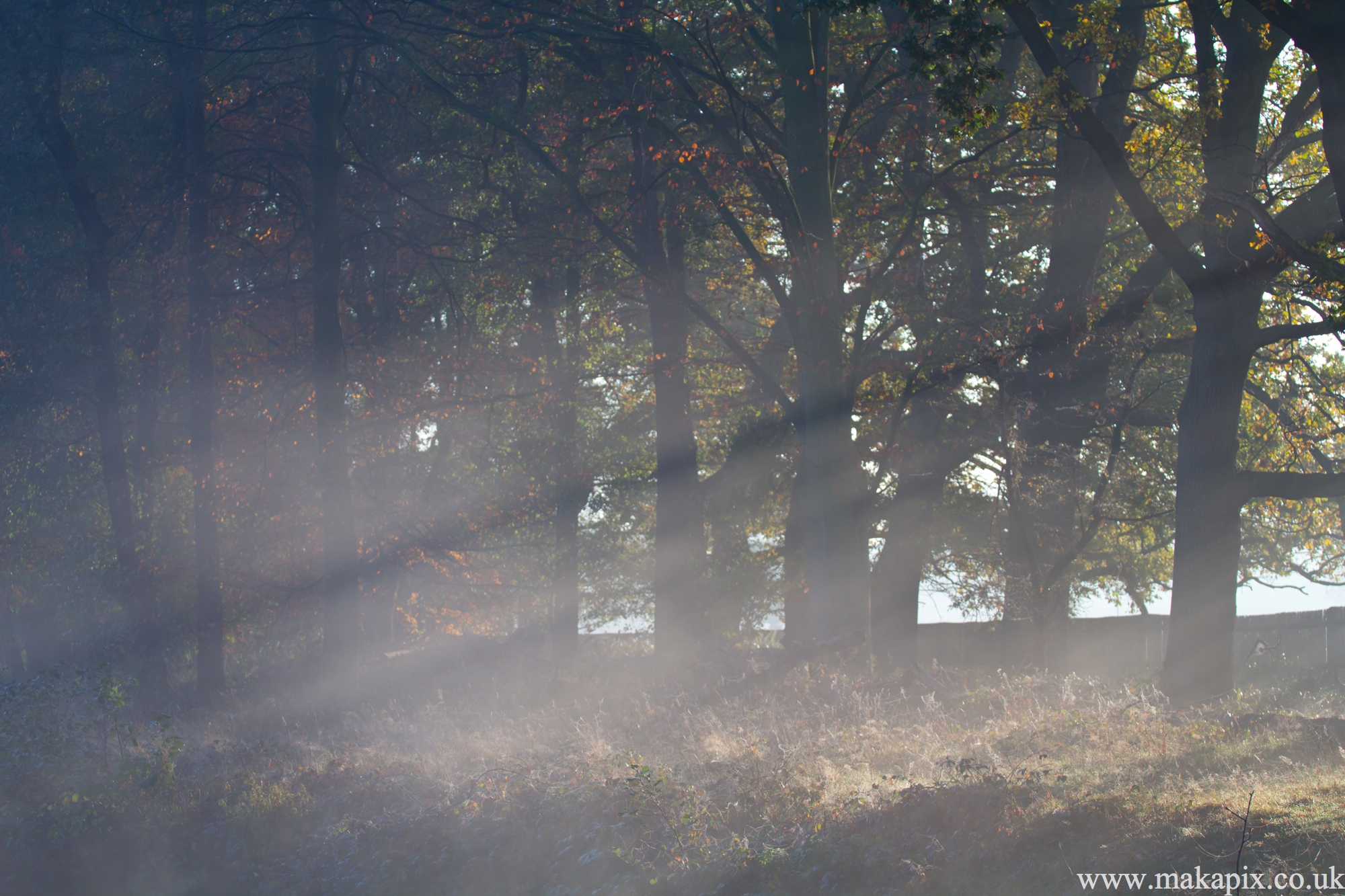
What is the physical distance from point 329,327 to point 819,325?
888 centimetres

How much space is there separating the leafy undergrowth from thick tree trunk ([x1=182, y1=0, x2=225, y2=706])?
16.9 ft

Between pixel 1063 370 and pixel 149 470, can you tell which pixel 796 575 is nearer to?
pixel 1063 370

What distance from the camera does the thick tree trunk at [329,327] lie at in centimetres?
1778

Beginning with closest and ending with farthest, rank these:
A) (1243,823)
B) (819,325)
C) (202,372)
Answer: (1243,823), (819,325), (202,372)

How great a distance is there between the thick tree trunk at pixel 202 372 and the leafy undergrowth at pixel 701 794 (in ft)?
16.9

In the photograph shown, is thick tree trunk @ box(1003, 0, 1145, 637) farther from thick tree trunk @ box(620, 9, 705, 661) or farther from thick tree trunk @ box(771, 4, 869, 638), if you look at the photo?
thick tree trunk @ box(620, 9, 705, 661)

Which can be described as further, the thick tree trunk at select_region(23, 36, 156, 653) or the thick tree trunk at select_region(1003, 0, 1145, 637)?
the thick tree trunk at select_region(23, 36, 156, 653)

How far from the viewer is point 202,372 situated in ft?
62.3

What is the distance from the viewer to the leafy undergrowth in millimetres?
6758

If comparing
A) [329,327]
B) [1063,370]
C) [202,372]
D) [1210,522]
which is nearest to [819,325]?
[1063,370]

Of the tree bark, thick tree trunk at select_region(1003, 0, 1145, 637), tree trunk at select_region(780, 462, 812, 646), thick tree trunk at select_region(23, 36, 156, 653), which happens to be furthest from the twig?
thick tree trunk at select_region(23, 36, 156, 653)

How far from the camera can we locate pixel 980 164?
1755 centimetres

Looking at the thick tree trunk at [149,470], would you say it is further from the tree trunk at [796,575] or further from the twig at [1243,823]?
the twig at [1243,823]

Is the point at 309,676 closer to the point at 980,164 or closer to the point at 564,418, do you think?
the point at 564,418
